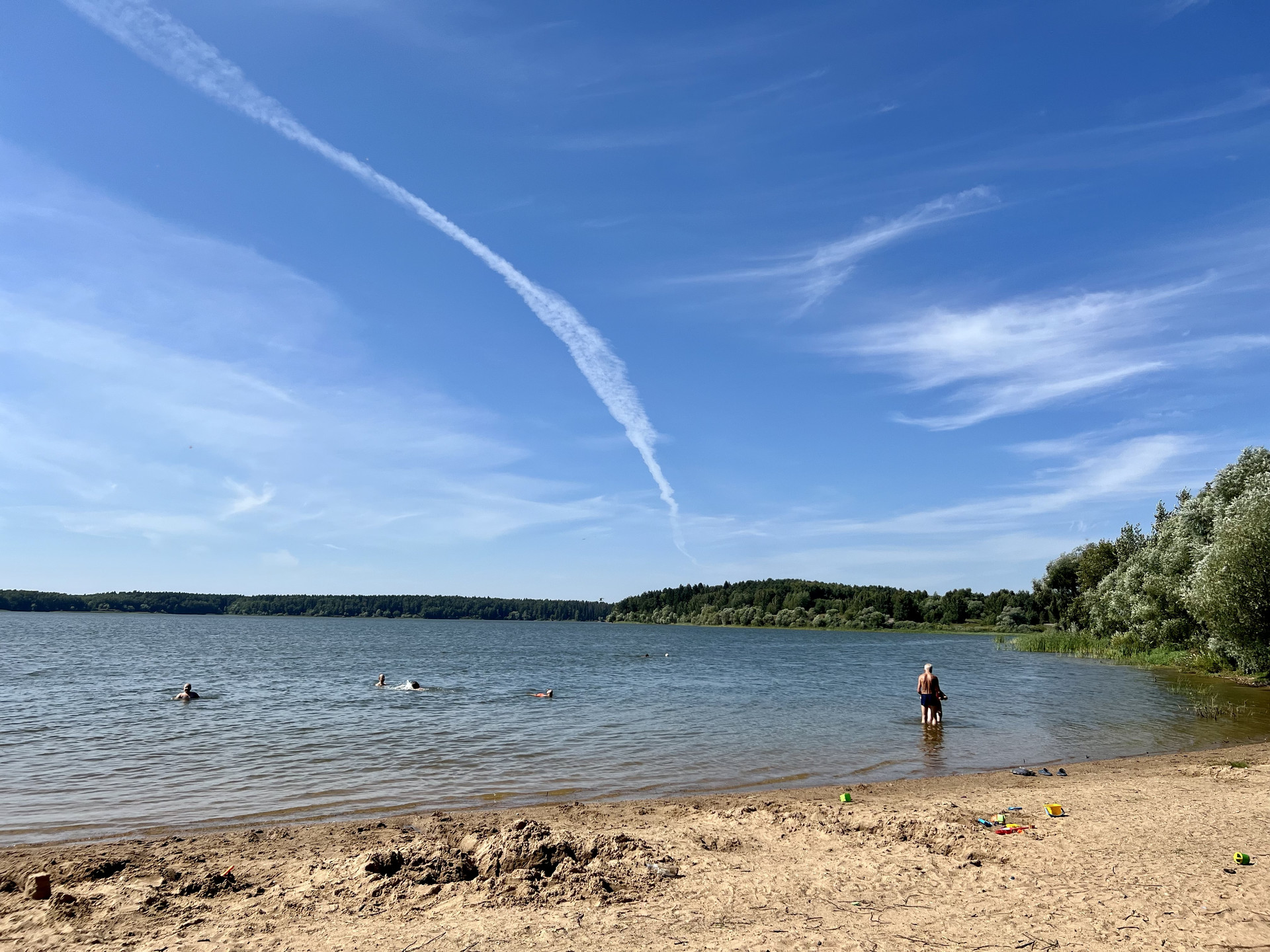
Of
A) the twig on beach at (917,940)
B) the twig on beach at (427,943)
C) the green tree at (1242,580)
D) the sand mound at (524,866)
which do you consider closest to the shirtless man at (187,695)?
the sand mound at (524,866)

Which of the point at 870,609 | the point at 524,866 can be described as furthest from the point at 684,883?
the point at 870,609

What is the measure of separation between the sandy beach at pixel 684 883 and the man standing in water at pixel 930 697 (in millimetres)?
11679

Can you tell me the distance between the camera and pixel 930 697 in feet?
79.8

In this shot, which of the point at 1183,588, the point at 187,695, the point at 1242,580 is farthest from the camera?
the point at 1183,588

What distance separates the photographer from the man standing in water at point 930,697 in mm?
24122

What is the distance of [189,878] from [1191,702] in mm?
34000

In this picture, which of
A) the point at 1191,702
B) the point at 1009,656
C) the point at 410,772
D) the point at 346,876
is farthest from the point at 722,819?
the point at 1009,656

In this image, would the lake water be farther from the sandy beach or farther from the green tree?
the sandy beach

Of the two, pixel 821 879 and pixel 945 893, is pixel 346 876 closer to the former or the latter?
pixel 821 879

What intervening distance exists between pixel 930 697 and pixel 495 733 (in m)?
14.2

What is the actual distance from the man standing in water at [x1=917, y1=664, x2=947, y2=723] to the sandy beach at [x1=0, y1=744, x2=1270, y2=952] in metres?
11.7

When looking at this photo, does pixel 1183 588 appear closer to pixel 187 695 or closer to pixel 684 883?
pixel 684 883

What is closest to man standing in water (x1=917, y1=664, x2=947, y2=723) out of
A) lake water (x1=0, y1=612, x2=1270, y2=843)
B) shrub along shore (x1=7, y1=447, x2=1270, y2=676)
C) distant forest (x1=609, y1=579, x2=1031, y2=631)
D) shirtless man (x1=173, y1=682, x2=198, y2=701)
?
lake water (x1=0, y1=612, x2=1270, y2=843)

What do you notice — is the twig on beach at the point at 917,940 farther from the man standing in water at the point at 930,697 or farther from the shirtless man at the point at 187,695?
the shirtless man at the point at 187,695
